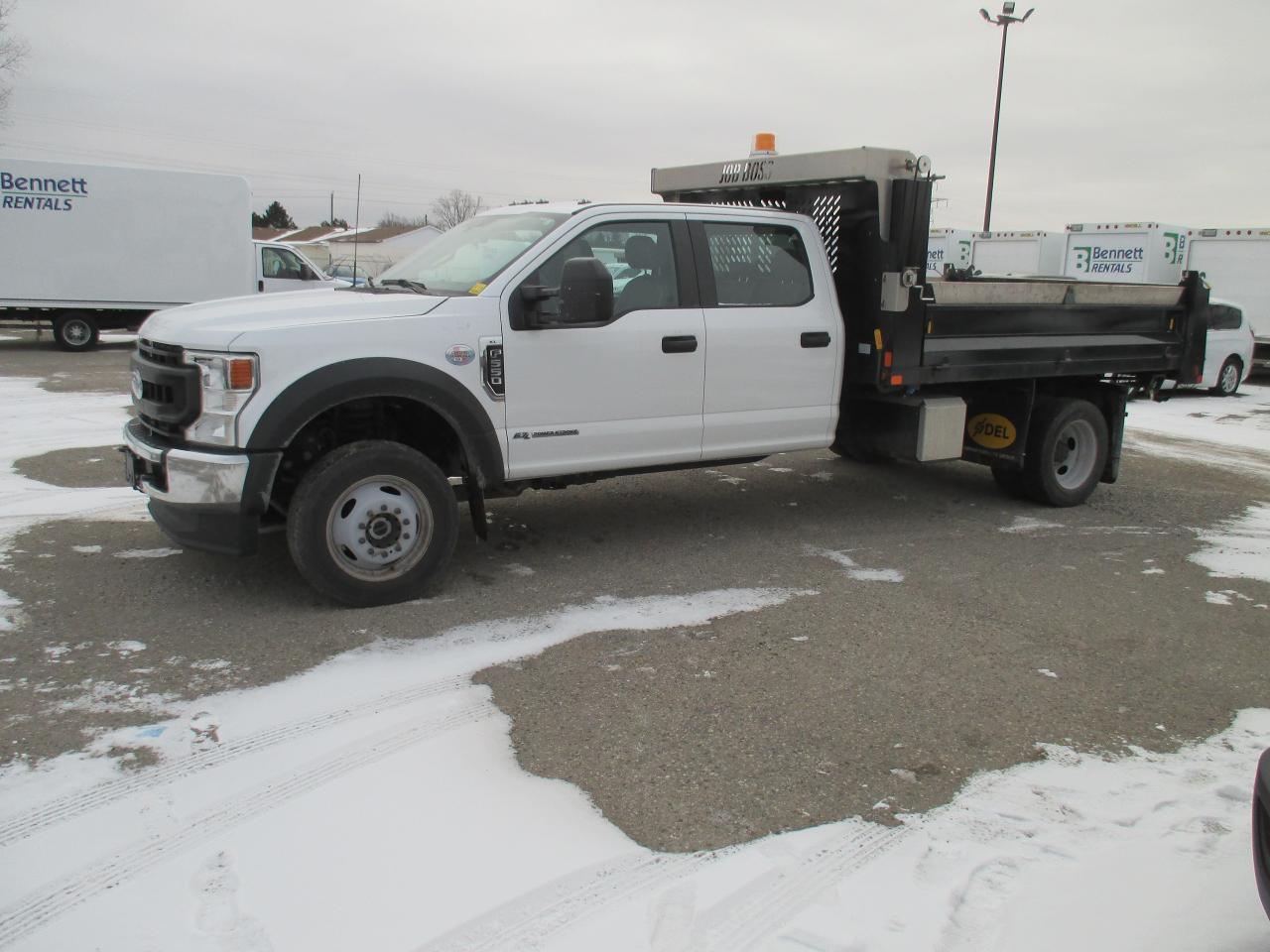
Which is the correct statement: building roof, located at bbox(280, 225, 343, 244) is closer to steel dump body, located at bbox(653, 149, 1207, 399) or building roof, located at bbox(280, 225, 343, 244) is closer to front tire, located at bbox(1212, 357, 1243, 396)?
front tire, located at bbox(1212, 357, 1243, 396)

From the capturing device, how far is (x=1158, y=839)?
321 cm

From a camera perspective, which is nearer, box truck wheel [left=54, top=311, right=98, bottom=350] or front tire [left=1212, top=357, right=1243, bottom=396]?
front tire [left=1212, top=357, right=1243, bottom=396]

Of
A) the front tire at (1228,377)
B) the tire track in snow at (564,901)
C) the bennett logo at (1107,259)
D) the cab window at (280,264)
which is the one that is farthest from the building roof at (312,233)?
the tire track in snow at (564,901)

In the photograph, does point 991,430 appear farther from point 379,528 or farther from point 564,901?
point 564,901

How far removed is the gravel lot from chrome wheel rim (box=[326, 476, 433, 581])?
0.24m

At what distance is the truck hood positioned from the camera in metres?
4.64

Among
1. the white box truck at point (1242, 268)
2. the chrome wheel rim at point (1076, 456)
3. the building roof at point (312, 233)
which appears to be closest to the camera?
the chrome wheel rim at point (1076, 456)

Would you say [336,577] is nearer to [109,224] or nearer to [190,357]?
[190,357]

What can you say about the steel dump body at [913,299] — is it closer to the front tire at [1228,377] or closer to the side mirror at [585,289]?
the side mirror at [585,289]

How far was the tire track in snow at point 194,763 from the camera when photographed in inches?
123

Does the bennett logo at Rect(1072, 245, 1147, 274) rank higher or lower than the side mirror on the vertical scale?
higher

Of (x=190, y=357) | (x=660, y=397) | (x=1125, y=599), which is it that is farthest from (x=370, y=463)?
(x=1125, y=599)

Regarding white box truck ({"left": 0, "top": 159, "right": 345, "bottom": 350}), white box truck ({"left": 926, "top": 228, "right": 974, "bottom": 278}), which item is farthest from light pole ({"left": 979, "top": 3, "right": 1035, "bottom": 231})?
white box truck ({"left": 0, "top": 159, "right": 345, "bottom": 350})

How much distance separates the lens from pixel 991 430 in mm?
7758
